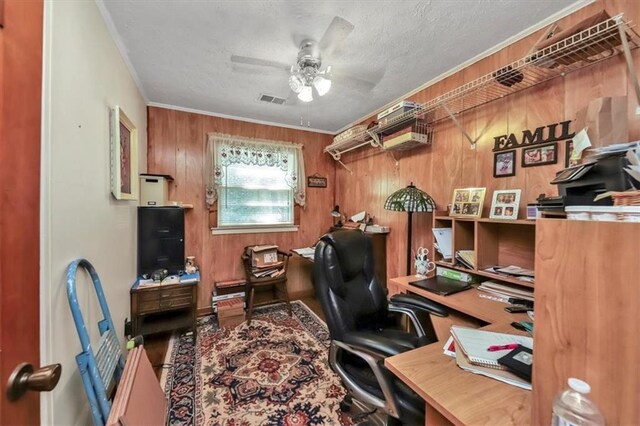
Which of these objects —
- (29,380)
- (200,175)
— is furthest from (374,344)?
(200,175)

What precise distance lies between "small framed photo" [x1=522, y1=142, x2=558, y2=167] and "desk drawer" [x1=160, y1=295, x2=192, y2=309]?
2.94 meters

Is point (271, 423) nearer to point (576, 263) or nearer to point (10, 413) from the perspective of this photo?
point (10, 413)

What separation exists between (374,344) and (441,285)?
96 cm

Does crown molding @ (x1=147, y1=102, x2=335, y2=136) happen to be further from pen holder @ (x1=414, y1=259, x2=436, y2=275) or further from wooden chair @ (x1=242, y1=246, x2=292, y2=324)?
pen holder @ (x1=414, y1=259, x2=436, y2=275)

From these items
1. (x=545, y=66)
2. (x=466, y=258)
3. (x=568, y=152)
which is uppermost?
(x=545, y=66)

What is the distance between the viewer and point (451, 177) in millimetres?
2109

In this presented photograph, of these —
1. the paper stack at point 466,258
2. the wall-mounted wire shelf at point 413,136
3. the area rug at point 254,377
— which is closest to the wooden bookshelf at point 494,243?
the paper stack at point 466,258

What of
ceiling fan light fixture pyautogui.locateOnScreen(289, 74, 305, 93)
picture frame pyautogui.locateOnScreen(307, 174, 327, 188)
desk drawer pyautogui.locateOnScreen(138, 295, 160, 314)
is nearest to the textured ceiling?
ceiling fan light fixture pyautogui.locateOnScreen(289, 74, 305, 93)

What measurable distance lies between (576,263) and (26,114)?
139 centimetres

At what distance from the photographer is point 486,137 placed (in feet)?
6.11

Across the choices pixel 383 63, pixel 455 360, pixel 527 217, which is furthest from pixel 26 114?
pixel 527 217

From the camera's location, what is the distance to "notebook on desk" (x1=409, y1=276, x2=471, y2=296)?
5.48 feet

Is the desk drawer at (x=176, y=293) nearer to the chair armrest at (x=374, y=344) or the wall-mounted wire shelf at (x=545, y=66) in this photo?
the chair armrest at (x=374, y=344)

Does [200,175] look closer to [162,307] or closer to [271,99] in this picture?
[271,99]
